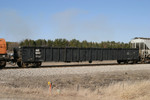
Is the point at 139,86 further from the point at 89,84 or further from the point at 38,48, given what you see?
the point at 38,48

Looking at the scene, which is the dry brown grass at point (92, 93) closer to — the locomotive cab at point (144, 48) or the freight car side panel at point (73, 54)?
the freight car side panel at point (73, 54)

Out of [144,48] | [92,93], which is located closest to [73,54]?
[144,48]

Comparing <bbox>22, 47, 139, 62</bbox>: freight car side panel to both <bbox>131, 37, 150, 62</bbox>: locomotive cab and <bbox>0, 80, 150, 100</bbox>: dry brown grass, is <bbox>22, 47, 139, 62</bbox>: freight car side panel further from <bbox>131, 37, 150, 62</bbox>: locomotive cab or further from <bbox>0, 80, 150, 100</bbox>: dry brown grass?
<bbox>0, 80, 150, 100</bbox>: dry brown grass

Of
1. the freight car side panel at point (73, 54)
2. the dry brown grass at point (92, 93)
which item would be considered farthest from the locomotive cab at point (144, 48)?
the dry brown grass at point (92, 93)

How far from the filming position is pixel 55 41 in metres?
86.8

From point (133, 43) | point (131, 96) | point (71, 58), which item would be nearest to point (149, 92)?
point (131, 96)

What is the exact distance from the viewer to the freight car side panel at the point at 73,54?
21.6 m

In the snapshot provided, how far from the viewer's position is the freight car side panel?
21.6 meters

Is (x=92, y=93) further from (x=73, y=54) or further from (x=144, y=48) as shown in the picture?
(x=144, y=48)

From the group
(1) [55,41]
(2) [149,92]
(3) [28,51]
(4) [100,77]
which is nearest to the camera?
(2) [149,92]

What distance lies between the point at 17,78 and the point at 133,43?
2343 centimetres

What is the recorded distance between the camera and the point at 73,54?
966 inches

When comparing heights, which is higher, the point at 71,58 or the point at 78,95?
the point at 71,58

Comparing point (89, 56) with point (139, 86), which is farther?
point (89, 56)
